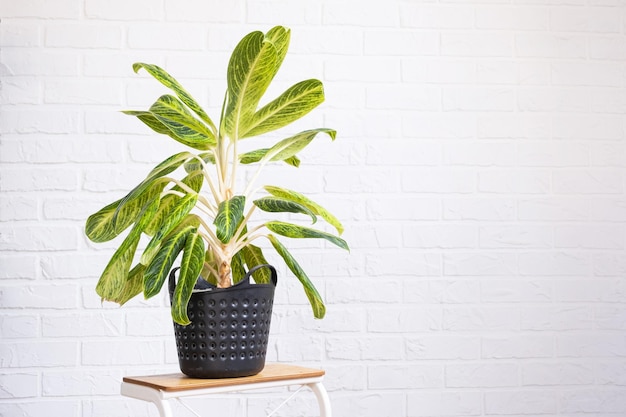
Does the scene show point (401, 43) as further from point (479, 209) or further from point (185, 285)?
point (185, 285)

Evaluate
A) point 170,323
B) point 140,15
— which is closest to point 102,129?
point 140,15

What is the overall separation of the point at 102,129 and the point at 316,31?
2.40 feet

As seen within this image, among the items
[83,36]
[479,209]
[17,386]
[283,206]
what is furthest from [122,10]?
[479,209]

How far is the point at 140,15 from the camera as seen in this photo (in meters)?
2.45

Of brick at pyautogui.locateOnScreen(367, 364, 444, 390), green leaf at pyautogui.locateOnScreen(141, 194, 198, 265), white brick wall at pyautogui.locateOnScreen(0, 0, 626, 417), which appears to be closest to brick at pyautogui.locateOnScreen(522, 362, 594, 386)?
white brick wall at pyautogui.locateOnScreen(0, 0, 626, 417)

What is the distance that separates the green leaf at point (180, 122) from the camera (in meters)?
1.67

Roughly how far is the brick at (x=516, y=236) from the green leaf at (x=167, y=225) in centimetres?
121

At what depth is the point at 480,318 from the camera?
8.29ft

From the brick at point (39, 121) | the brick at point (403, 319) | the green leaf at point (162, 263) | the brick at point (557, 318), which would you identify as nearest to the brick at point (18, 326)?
the brick at point (39, 121)

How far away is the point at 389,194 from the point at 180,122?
975 mm

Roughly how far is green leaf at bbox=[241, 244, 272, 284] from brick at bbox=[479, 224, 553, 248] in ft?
3.01

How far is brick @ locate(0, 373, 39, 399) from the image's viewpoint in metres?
2.32

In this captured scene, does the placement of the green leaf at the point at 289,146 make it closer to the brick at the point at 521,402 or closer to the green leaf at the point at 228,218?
the green leaf at the point at 228,218

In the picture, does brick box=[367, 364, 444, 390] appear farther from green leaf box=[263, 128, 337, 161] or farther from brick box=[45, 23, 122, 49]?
brick box=[45, 23, 122, 49]
